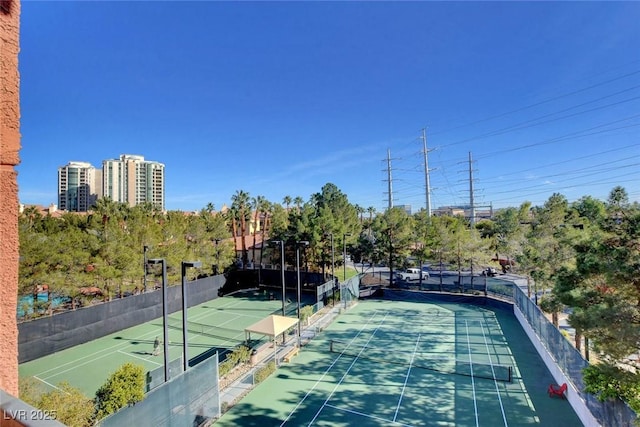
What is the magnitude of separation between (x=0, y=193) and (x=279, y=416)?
10.4m

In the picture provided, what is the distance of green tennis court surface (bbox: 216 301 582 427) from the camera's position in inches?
398

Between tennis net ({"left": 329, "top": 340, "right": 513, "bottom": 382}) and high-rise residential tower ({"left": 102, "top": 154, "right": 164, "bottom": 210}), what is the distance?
95749mm

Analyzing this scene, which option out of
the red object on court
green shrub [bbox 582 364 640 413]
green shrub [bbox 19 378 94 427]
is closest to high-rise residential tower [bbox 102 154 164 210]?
green shrub [bbox 19 378 94 427]

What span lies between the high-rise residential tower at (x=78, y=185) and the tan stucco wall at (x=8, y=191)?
114146 mm

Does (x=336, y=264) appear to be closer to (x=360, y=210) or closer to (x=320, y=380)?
(x=320, y=380)

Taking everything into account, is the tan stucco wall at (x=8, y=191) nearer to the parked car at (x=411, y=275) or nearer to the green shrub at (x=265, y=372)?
the green shrub at (x=265, y=372)

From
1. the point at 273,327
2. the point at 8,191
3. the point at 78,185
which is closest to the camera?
the point at 8,191

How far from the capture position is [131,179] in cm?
10500

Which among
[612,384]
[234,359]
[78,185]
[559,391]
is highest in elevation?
[78,185]

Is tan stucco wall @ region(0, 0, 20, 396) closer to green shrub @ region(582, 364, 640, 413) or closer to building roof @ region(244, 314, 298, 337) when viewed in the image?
green shrub @ region(582, 364, 640, 413)

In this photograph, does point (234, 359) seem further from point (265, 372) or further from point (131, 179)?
point (131, 179)

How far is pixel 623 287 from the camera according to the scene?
25.2 feet

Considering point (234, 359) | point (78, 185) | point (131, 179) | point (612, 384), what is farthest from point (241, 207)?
point (78, 185)

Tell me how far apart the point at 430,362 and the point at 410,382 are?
86.5 inches
